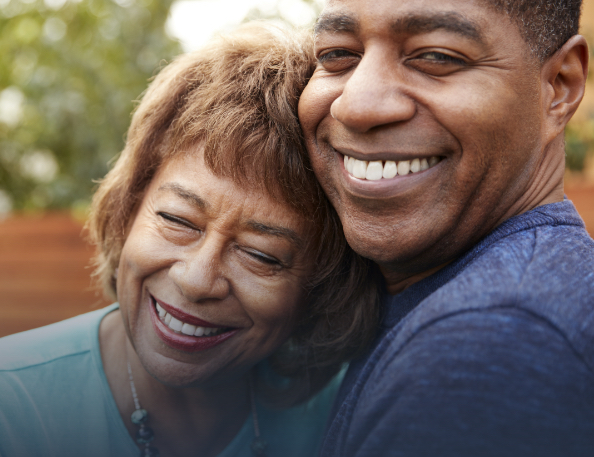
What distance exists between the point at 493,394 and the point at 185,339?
1207 mm

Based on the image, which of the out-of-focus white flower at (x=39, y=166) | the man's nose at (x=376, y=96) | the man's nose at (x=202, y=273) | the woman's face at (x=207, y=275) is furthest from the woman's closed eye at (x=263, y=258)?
the out-of-focus white flower at (x=39, y=166)

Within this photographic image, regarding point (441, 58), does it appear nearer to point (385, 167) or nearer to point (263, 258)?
point (385, 167)

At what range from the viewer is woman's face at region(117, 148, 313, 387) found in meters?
1.82

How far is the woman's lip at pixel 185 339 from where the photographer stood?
1907 millimetres

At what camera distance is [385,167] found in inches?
61.7

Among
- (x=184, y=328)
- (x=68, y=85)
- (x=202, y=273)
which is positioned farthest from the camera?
(x=68, y=85)

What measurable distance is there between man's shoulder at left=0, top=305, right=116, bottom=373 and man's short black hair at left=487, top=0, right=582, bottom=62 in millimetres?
1987

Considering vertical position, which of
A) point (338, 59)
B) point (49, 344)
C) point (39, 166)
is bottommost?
point (39, 166)

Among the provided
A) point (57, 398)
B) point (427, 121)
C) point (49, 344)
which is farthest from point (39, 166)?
point (427, 121)

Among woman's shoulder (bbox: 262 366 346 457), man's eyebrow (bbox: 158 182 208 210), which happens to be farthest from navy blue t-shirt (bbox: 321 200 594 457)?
woman's shoulder (bbox: 262 366 346 457)

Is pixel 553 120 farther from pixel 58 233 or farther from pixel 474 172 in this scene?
pixel 58 233

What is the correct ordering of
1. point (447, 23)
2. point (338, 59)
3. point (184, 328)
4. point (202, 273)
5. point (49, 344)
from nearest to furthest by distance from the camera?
point (447, 23) < point (338, 59) < point (202, 273) < point (184, 328) < point (49, 344)

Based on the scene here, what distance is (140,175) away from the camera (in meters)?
2.15

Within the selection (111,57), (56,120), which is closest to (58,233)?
(56,120)
